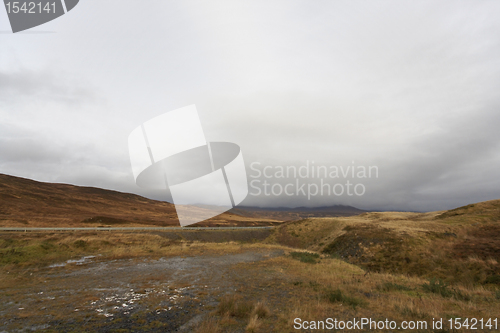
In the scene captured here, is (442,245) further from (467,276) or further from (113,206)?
(113,206)

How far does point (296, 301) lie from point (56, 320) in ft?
30.2

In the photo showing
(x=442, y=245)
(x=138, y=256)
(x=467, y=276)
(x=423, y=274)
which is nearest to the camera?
(x=467, y=276)

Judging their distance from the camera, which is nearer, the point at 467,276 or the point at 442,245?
the point at 467,276

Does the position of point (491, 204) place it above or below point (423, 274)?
above

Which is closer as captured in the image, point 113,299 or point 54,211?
point 113,299

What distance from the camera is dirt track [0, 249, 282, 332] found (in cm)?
804

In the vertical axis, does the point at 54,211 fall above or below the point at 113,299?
above

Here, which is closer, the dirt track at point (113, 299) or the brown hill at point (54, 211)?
the dirt track at point (113, 299)

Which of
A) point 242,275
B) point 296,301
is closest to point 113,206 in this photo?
point 242,275

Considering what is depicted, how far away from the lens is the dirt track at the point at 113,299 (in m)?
8.04

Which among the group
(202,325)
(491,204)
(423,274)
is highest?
(491,204)

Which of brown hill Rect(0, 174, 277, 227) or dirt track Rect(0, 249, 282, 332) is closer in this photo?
dirt track Rect(0, 249, 282, 332)

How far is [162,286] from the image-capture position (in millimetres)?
13367

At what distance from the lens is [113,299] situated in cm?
1088
